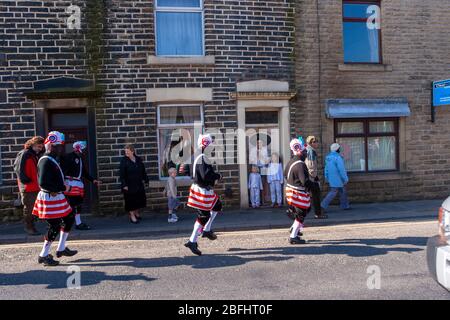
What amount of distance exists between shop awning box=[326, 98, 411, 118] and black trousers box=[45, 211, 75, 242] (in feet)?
24.3

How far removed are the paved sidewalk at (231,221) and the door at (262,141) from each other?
3.28ft

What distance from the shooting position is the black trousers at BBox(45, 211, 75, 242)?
6.00 meters

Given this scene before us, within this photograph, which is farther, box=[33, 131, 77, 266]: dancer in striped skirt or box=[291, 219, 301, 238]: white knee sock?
box=[291, 219, 301, 238]: white knee sock

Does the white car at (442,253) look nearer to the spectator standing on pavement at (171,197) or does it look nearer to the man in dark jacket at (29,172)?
the spectator standing on pavement at (171,197)

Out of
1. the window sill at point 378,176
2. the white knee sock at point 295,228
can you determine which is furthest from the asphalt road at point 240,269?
the window sill at point 378,176

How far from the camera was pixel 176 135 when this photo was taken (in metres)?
10.6

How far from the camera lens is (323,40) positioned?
11.2 meters

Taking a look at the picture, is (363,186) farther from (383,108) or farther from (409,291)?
(409,291)

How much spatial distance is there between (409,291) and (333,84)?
24.8 ft

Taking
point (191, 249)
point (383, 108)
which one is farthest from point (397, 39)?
point (191, 249)

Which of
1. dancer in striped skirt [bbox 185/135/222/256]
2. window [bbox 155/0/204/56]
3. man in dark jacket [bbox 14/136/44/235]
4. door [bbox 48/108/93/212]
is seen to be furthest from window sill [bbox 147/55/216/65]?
dancer in striped skirt [bbox 185/135/222/256]

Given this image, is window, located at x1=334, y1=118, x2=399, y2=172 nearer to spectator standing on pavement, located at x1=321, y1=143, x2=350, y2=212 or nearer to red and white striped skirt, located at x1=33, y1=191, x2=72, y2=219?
spectator standing on pavement, located at x1=321, y1=143, x2=350, y2=212

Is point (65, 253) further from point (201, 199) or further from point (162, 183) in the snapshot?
point (162, 183)

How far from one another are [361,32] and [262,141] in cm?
439
